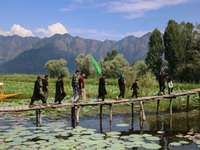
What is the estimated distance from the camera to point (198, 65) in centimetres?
4150

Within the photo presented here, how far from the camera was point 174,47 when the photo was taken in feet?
153

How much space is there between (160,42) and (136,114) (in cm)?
3957

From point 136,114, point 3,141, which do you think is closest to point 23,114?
point 3,141

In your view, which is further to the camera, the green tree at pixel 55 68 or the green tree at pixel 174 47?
the green tree at pixel 55 68

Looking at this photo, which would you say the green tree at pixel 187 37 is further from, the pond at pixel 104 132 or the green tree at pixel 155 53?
the pond at pixel 104 132

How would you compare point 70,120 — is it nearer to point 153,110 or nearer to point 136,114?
point 136,114

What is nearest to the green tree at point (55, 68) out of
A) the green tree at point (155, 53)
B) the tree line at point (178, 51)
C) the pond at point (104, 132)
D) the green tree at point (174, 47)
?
the green tree at point (155, 53)

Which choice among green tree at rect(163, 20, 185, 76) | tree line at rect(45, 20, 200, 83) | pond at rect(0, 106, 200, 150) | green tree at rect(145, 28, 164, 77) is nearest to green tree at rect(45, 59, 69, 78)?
green tree at rect(145, 28, 164, 77)

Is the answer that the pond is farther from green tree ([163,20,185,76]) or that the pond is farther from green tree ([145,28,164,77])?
green tree ([145,28,164,77])

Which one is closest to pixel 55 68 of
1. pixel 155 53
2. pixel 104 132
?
pixel 155 53

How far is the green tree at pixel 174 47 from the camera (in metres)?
46.2

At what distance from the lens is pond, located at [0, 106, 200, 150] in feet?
28.9

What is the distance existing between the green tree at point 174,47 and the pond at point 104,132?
32.2m

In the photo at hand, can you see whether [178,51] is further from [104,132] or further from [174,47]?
[104,132]
